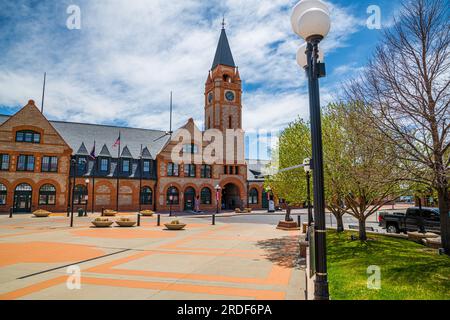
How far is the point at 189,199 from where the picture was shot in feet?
148

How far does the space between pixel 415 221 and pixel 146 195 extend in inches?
1339

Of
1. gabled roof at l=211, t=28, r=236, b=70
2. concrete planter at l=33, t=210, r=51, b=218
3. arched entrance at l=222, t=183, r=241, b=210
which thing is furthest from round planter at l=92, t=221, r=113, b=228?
gabled roof at l=211, t=28, r=236, b=70

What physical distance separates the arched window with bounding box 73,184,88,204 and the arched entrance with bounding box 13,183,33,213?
5.06 metres

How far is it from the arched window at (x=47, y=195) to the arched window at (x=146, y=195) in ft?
37.2

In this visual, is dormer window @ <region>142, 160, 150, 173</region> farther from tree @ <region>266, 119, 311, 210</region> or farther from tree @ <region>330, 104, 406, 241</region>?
tree @ <region>330, 104, 406, 241</region>

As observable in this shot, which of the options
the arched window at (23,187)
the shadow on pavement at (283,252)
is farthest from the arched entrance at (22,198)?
the shadow on pavement at (283,252)

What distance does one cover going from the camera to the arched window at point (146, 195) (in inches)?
1671

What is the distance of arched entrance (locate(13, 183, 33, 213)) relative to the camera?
116 ft

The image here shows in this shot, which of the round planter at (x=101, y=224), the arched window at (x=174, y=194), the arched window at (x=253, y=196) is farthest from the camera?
the arched window at (x=253, y=196)

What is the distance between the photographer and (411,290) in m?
7.17

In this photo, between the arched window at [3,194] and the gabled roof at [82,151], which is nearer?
the arched window at [3,194]

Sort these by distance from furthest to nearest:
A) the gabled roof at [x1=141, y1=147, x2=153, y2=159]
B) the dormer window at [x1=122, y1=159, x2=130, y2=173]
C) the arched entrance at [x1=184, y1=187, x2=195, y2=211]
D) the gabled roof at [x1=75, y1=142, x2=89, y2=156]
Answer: the arched entrance at [x1=184, y1=187, x2=195, y2=211]
the gabled roof at [x1=141, y1=147, x2=153, y2=159]
the dormer window at [x1=122, y1=159, x2=130, y2=173]
the gabled roof at [x1=75, y1=142, x2=89, y2=156]

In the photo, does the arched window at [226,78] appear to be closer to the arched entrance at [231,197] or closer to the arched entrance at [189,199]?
the arched entrance at [231,197]
